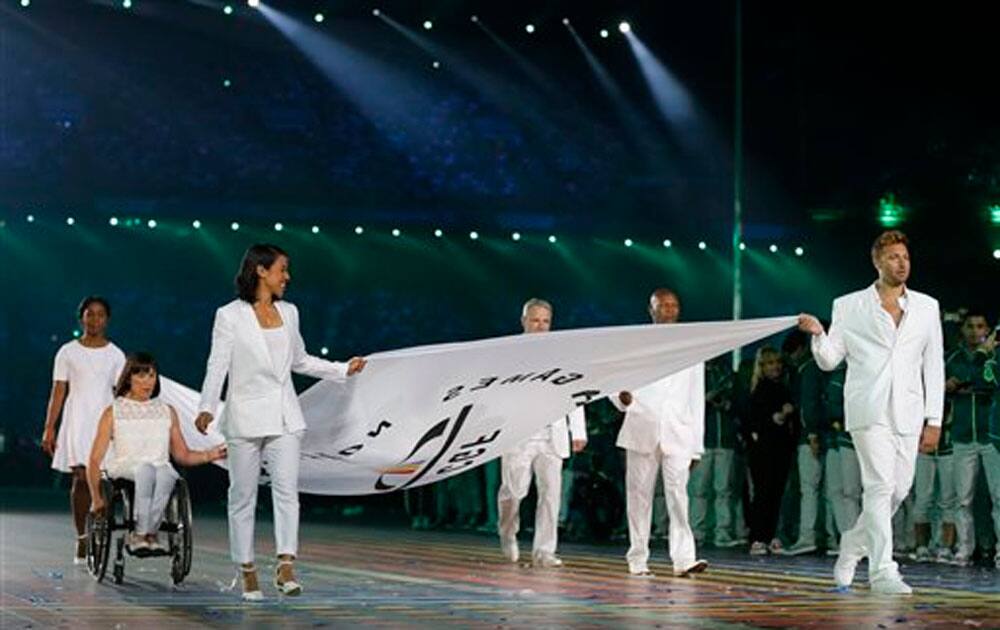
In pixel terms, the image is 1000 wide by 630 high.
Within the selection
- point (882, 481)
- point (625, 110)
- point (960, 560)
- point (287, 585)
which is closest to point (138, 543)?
point (287, 585)

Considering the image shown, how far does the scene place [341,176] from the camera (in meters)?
30.0

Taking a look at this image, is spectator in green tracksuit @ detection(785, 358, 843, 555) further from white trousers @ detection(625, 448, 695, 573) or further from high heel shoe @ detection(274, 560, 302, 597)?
high heel shoe @ detection(274, 560, 302, 597)

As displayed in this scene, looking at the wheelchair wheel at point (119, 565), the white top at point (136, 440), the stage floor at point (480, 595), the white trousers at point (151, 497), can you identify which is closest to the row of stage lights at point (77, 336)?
the stage floor at point (480, 595)

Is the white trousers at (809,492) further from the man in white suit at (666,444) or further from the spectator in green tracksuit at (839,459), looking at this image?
the man in white suit at (666,444)

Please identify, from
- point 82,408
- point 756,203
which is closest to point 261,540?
point 82,408

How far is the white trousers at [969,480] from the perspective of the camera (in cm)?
1527

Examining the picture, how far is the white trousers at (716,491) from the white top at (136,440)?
616cm

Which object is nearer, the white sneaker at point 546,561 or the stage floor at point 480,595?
the stage floor at point 480,595

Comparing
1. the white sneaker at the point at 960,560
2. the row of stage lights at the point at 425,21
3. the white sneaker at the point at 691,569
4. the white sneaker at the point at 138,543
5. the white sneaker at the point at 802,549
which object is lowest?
the white sneaker at the point at 691,569

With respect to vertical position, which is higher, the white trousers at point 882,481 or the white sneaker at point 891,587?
the white trousers at point 882,481

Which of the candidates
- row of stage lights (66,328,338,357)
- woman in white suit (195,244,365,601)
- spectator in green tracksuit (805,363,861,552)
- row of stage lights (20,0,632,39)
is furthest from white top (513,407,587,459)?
row of stage lights (66,328,338,357)

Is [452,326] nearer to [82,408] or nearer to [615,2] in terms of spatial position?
[615,2]

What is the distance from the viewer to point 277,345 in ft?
37.2

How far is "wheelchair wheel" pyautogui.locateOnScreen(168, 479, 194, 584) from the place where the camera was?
12.4m
